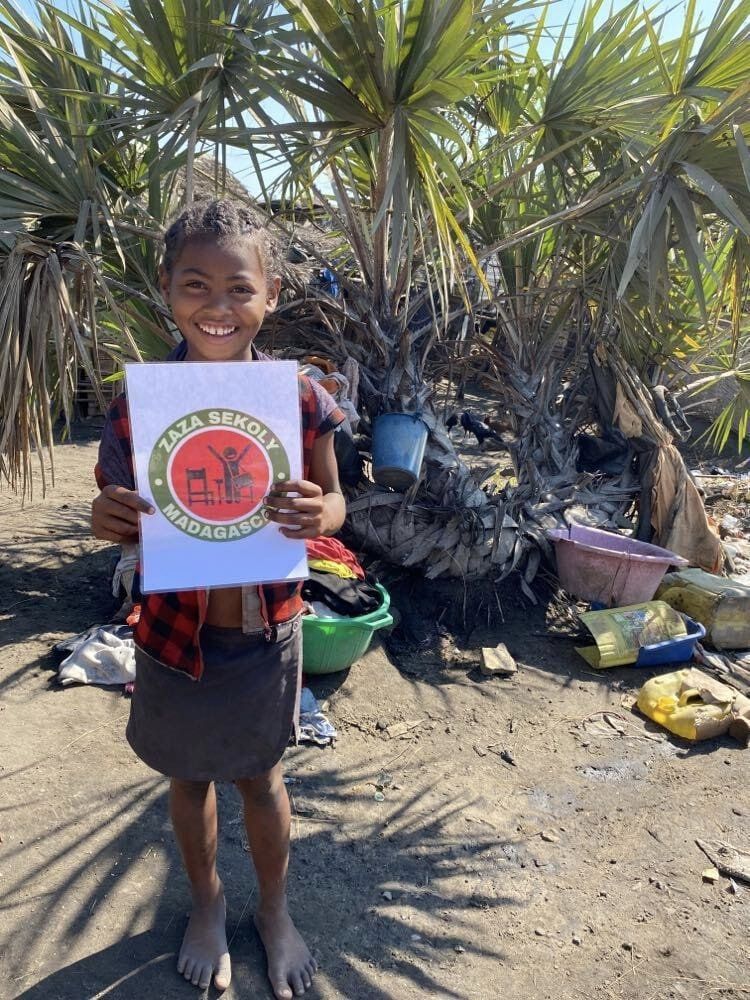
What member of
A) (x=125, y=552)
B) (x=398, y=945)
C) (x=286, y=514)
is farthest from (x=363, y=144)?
(x=398, y=945)

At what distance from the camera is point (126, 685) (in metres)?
2.92

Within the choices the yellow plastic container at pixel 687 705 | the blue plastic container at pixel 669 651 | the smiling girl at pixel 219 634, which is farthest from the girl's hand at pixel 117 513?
the blue plastic container at pixel 669 651

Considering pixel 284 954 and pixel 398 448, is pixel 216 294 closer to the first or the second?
pixel 284 954

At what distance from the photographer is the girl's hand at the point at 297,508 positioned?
54.4 inches

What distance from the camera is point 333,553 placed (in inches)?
138

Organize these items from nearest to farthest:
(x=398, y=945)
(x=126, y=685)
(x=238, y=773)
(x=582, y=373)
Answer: (x=238, y=773)
(x=398, y=945)
(x=126, y=685)
(x=582, y=373)

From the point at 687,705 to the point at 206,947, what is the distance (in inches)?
91.3

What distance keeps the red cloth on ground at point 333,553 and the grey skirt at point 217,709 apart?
5.96 ft

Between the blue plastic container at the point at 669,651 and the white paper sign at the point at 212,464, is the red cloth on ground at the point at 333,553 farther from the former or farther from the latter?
the white paper sign at the point at 212,464

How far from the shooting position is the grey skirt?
1.54m

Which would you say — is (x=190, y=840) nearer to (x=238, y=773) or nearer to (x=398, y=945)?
(x=238, y=773)

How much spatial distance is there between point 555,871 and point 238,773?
1.27m

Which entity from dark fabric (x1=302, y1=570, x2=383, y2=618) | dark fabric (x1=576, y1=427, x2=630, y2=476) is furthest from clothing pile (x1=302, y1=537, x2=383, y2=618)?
dark fabric (x1=576, y1=427, x2=630, y2=476)

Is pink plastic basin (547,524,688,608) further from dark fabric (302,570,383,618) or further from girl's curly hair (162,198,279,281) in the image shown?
girl's curly hair (162,198,279,281)
